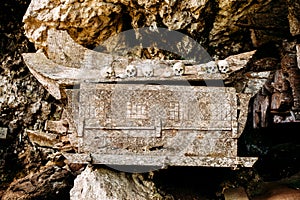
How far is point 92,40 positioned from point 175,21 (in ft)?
4.24

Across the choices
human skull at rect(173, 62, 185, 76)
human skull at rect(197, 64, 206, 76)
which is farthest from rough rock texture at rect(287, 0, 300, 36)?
human skull at rect(173, 62, 185, 76)

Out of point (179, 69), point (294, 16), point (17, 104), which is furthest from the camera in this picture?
point (17, 104)

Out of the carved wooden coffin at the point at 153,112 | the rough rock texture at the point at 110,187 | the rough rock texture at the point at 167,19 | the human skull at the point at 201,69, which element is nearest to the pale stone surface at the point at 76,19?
the rough rock texture at the point at 167,19

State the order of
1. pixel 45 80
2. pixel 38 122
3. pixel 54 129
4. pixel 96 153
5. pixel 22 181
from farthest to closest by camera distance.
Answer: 1. pixel 38 122
2. pixel 22 181
3. pixel 54 129
4. pixel 45 80
5. pixel 96 153

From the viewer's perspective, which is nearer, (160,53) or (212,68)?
(212,68)

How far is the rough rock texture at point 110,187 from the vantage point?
4.76m

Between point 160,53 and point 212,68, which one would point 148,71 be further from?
point 160,53

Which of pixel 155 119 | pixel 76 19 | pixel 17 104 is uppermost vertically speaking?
pixel 76 19

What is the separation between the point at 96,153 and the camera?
4.97 meters

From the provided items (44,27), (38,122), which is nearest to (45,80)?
(44,27)

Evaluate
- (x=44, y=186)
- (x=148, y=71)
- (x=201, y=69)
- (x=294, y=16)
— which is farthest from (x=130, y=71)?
(x=294, y=16)

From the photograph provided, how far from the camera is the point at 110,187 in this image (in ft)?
15.8

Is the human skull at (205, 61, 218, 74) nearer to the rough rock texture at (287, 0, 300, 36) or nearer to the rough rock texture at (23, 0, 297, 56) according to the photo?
the rough rock texture at (23, 0, 297, 56)

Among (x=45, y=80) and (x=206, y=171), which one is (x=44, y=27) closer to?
(x=45, y=80)
